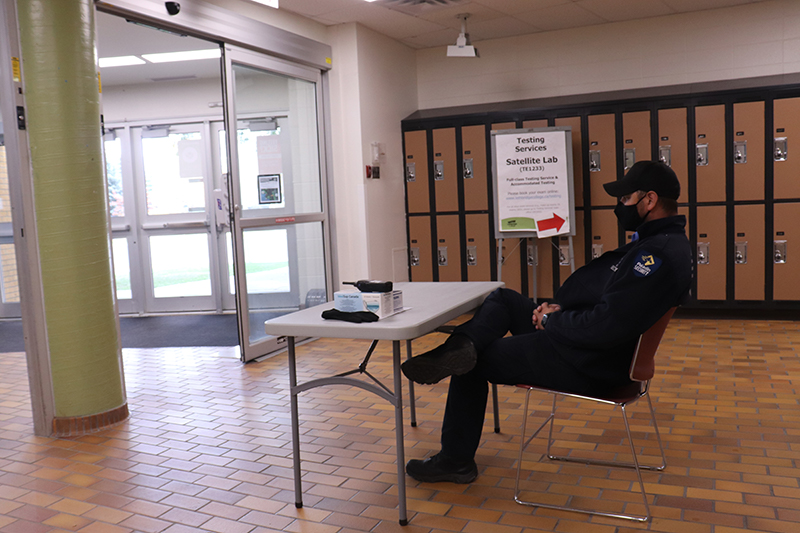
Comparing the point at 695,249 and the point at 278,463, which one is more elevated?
the point at 695,249

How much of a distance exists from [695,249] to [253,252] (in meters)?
3.69

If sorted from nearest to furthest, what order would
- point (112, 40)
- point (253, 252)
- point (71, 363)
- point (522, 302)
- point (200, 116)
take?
1. point (522, 302)
2. point (71, 363)
3. point (253, 252)
4. point (112, 40)
5. point (200, 116)

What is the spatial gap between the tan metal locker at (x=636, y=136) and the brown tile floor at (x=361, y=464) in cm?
215

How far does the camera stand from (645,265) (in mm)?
2105

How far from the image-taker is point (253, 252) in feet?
16.1

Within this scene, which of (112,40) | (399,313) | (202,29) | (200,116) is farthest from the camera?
(200,116)

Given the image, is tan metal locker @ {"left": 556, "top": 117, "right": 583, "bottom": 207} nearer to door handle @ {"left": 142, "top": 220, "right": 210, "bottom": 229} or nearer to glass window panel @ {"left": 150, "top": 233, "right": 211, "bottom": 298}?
door handle @ {"left": 142, "top": 220, "right": 210, "bottom": 229}

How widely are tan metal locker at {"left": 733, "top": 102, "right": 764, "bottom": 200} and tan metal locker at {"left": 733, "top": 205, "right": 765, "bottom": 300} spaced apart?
14cm

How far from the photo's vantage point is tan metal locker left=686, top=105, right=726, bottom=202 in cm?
546

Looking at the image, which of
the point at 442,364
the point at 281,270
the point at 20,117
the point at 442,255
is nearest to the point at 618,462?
the point at 442,364

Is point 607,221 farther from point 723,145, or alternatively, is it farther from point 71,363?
point 71,363

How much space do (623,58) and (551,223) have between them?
5.98 ft

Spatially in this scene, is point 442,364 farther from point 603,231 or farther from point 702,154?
point 702,154

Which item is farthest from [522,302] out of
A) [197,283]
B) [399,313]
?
[197,283]
